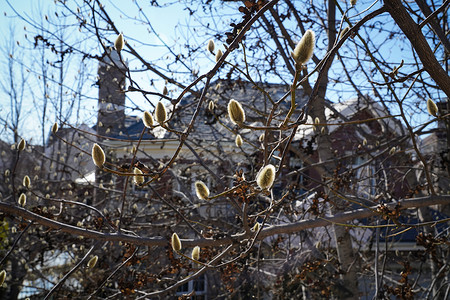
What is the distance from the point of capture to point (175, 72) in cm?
484

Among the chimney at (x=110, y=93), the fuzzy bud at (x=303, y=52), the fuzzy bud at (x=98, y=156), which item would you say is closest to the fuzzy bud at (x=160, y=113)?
the fuzzy bud at (x=98, y=156)

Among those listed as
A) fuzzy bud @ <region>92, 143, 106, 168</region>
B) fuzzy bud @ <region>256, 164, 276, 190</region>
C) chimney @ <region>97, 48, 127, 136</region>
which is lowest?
fuzzy bud @ <region>256, 164, 276, 190</region>

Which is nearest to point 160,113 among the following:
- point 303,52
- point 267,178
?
point 267,178

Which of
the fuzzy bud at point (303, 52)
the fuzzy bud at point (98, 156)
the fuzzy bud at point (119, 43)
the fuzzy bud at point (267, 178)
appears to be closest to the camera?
the fuzzy bud at point (303, 52)

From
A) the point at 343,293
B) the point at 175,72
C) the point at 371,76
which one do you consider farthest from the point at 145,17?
the point at 343,293

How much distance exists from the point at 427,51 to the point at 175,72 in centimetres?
355

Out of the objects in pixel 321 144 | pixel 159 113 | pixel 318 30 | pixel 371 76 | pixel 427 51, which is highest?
pixel 318 30

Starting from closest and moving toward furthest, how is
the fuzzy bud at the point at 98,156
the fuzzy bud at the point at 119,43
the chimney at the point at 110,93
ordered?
the fuzzy bud at the point at 98,156 < the fuzzy bud at the point at 119,43 < the chimney at the point at 110,93

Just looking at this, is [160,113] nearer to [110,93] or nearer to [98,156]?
[98,156]

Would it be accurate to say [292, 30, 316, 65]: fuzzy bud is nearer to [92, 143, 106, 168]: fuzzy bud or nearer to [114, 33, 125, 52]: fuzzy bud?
[92, 143, 106, 168]: fuzzy bud

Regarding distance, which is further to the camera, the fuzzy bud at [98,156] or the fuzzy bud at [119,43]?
the fuzzy bud at [119,43]

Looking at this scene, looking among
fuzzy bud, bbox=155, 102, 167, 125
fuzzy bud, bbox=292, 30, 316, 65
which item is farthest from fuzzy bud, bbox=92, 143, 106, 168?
fuzzy bud, bbox=292, 30, 316, 65

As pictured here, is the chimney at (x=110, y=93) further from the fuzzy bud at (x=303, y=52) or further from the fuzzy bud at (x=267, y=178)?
the fuzzy bud at (x=303, y=52)

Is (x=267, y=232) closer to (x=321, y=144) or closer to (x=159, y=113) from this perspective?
(x=159, y=113)
